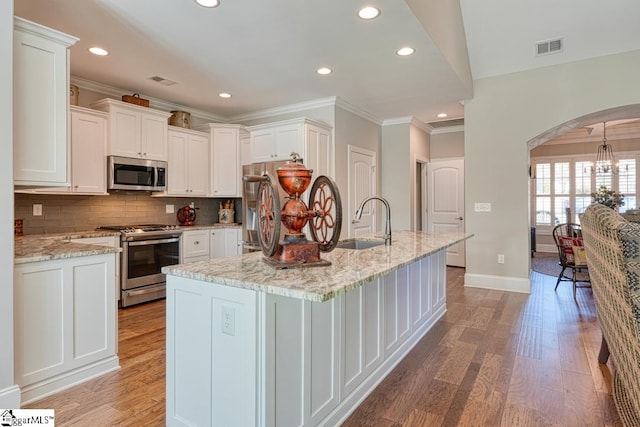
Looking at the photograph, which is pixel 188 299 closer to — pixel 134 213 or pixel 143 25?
pixel 143 25

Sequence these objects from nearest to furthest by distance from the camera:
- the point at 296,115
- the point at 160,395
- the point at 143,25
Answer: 1. the point at 160,395
2. the point at 143,25
3. the point at 296,115

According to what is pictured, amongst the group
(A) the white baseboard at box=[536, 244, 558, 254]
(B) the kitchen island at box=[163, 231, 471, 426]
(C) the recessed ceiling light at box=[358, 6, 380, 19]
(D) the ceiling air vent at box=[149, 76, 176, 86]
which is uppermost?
(D) the ceiling air vent at box=[149, 76, 176, 86]

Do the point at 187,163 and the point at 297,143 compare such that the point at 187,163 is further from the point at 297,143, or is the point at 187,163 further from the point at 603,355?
the point at 603,355

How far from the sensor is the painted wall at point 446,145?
671 cm

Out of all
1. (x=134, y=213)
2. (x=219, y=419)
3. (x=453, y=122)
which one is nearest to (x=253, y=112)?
(x=134, y=213)

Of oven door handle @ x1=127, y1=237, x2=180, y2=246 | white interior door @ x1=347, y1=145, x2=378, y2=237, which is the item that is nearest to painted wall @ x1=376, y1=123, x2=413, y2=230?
white interior door @ x1=347, y1=145, x2=378, y2=237

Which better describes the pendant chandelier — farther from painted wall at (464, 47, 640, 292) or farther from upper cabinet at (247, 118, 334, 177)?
upper cabinet at (247, 118, 334, 177)

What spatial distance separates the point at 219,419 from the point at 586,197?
930cm

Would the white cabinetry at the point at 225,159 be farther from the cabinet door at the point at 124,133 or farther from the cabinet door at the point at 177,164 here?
the cabinet door at the point at 124,133

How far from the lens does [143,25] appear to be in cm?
284

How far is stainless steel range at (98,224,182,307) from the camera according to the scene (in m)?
3.96

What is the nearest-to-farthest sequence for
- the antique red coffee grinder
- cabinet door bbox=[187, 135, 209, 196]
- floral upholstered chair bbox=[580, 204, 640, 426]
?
floral upholstered chair bbox=[580, 204, 640, 426] → the antique red coffee grinder → cabinet door bbox=[187, 135, 209, 196]
